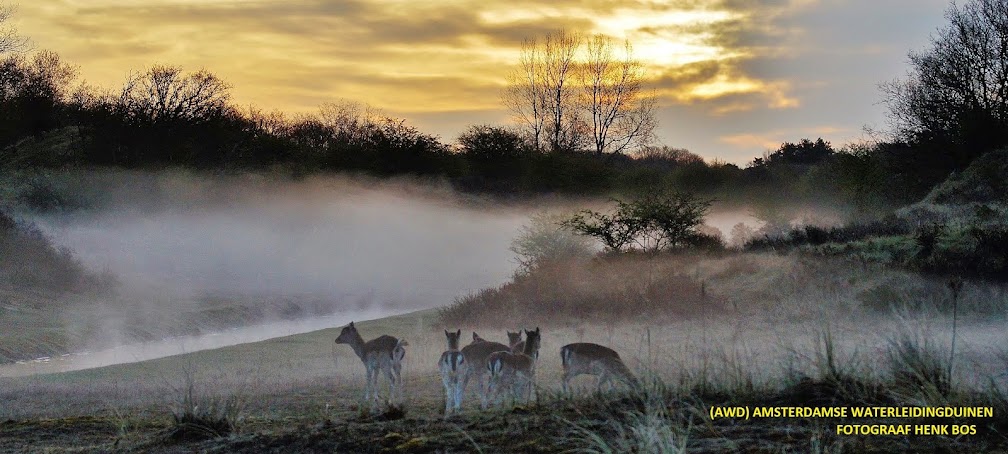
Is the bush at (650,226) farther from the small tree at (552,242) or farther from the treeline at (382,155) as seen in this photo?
the treeline at (382,155)

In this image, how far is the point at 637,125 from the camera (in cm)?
7781

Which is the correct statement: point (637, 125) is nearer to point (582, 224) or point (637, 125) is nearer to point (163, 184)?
point (163, 184)

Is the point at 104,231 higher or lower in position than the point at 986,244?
higher

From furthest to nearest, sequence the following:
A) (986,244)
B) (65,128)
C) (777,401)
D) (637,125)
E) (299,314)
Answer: (637,125)
(65,128)
(299,314)
(986,244)
(777,401)

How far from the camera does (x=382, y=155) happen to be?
262 ft

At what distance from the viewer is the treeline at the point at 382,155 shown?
203 feet

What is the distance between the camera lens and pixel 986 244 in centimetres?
2469

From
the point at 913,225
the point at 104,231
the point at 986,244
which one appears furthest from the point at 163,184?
the point at 986,244

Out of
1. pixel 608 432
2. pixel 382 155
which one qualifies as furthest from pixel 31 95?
pixel 608 432

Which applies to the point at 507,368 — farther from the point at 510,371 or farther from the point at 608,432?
the point at 608,432

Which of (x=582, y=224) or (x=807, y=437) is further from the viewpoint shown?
(x=582, y=224)

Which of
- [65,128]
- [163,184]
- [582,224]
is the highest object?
[65,128]

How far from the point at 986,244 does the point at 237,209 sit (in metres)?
49.9

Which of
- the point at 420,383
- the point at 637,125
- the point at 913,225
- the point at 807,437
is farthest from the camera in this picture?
the point at 637,125
